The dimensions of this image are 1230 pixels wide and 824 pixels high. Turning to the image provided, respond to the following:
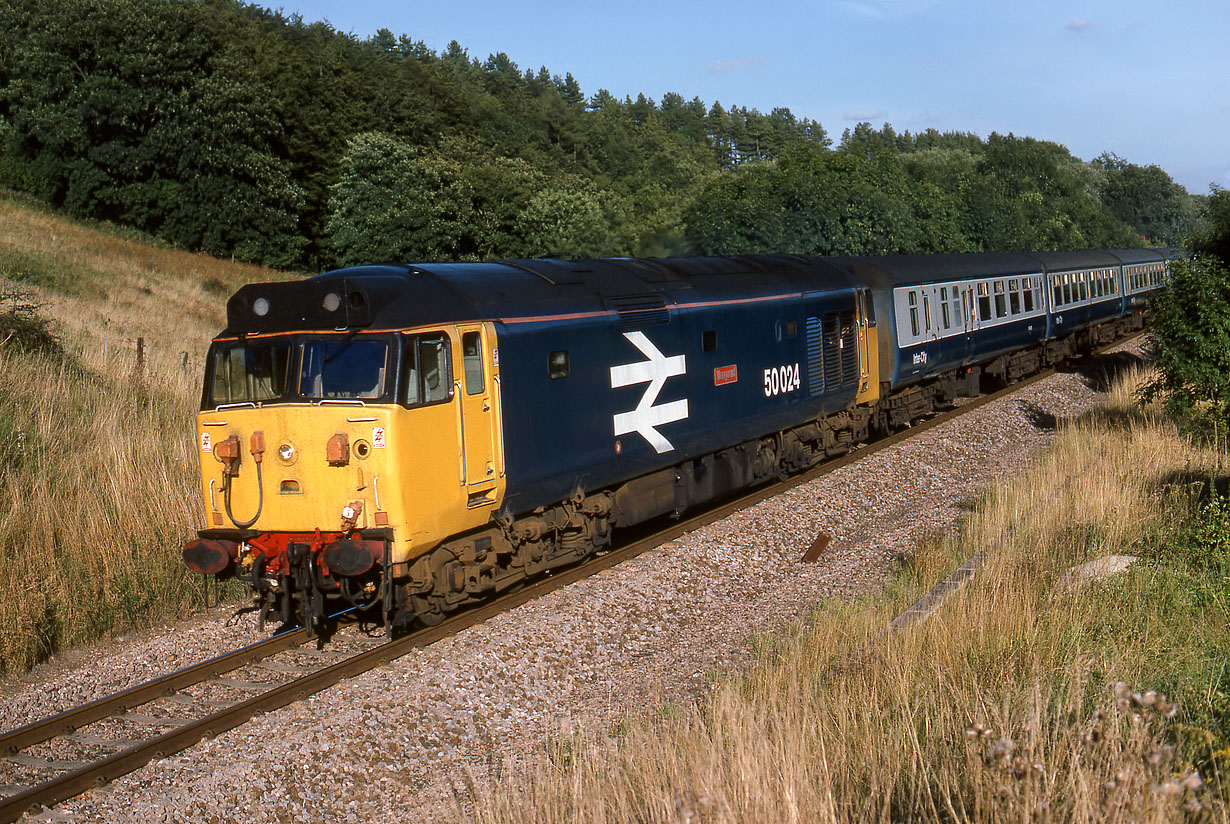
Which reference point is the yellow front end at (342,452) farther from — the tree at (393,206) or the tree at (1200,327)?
the tree at (393,206)

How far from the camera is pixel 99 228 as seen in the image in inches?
1779

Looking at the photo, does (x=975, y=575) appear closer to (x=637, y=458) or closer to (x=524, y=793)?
(x=637, y=458)

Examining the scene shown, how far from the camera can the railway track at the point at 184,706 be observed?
634 cm

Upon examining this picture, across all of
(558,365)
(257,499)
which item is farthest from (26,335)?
(558,365)

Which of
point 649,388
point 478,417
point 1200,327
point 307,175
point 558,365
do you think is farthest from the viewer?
point 307,175

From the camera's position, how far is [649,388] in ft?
37.7

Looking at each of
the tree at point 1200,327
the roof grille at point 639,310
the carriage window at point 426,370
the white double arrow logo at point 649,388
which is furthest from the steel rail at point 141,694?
the tree at point 1200,327

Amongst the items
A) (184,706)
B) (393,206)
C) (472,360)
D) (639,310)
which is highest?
(393,206)

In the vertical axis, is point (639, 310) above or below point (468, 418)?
above

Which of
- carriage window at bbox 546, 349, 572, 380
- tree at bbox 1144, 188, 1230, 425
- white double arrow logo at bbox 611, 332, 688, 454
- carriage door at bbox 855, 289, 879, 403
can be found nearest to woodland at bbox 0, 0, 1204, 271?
carriage door at bbox 855, 289, 879, 403

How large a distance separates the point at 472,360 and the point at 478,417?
50cm

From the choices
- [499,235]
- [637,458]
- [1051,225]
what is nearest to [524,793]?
[637,458]

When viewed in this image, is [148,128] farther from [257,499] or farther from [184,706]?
[184,706]

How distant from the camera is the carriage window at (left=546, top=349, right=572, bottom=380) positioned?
9906 mm
